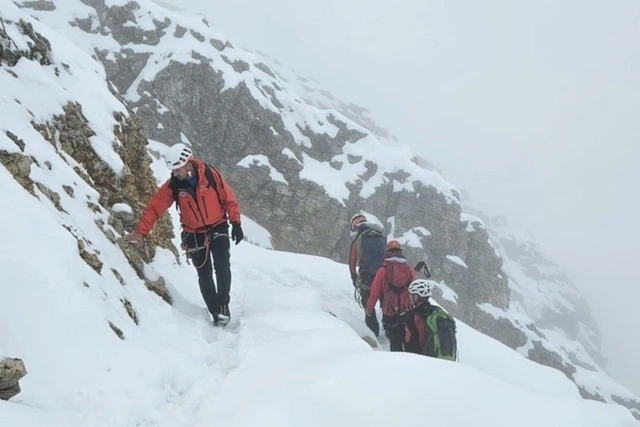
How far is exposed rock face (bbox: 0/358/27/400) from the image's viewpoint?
3061 mm

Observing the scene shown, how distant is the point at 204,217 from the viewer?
6.92m

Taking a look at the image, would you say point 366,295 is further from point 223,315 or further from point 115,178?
point 115,178

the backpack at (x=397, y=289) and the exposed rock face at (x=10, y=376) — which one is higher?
the exposed rock face at (x=10, y=376)

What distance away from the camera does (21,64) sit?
844 centimetres

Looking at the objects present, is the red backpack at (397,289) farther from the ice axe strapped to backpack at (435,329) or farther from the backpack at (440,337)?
the backpack at (440,337)

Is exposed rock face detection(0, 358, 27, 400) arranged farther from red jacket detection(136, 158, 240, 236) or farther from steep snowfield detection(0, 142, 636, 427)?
red jacket detection(136, 158, 240, 236)

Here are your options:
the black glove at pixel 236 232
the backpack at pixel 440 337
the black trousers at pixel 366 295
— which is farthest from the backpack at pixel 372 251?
the black glove at pixel 236 232

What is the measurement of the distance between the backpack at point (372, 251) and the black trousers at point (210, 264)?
15.7 ft

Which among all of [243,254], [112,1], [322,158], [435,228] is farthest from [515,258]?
[243,254]

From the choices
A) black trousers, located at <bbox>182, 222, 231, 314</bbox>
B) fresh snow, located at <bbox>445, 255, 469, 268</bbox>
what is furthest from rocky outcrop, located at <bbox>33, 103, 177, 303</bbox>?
fresh snow, located at <bbox>445, 255, 469, 268</bbox>

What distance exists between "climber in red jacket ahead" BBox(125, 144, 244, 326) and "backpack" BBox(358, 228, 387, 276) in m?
4.77

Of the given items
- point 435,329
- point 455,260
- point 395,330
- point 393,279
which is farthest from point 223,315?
point 455,260

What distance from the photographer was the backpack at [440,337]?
24.9 feet

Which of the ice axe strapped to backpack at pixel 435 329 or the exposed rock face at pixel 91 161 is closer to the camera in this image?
the exposed rock face at pixel 91 161
